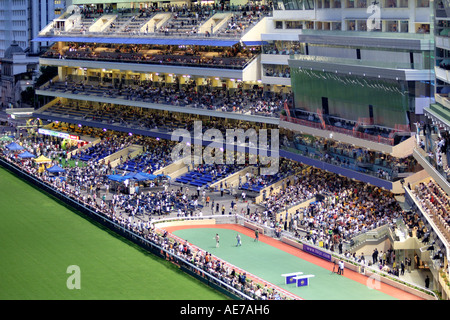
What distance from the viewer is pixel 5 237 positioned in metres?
52.5

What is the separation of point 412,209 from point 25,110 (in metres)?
64.1

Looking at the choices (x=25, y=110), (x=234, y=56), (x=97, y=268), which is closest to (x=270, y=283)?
(x=97, y=268)

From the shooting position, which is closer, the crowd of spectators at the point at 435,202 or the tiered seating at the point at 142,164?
the crowd of spectators at the point at 435,202

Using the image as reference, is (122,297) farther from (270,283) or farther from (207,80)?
(207,80)

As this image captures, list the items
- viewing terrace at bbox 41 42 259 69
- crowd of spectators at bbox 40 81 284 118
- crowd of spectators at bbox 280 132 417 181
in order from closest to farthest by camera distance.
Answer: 1. crowd of spectators at bbox 280 132 417 181
2. crowd of spectators at bbox 40 81 284 118
3. viewing terrace at bbox 41 42 259 69

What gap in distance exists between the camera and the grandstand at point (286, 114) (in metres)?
48.2

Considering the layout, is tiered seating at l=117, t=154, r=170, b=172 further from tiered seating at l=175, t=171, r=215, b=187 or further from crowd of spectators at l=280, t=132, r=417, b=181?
crowd of spectators at l=280, t=132, r=417, b=181

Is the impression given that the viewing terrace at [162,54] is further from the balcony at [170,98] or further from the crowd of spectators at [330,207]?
the crowd of spectators at [330,207]

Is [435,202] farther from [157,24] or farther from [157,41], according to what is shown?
[157,24]

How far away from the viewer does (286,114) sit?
215ft

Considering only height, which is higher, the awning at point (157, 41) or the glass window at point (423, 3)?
the glass window at point (423, 3)

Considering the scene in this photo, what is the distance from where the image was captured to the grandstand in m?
48.2

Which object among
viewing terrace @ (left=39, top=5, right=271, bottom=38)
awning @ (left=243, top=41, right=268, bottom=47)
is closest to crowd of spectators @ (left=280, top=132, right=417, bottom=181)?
awning @ (left=243, top=41, right=268, bottom=47)

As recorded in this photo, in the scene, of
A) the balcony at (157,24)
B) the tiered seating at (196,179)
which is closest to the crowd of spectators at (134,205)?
the tiered seating at (196,179)
